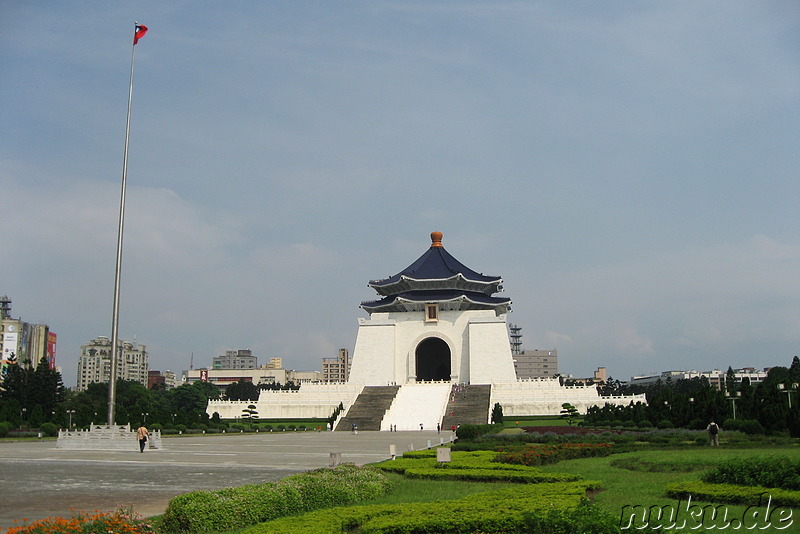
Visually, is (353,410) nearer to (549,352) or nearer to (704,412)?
(704,412)

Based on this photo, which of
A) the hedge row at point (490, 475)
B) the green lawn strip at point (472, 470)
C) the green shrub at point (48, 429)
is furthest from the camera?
the green shrub at point (48, 429)

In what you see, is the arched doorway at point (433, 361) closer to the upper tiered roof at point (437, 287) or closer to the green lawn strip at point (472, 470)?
the upper tiered roof at point (437, 287)

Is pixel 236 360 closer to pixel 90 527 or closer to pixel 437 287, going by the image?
pixel 437 287

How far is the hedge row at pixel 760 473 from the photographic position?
828 centimetres

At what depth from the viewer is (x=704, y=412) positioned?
2406cm

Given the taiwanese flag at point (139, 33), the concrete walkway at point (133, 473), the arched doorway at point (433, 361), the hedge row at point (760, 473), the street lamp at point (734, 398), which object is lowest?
the concrete walkway at point (133, 473)

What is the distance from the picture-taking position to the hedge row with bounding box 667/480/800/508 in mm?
7758

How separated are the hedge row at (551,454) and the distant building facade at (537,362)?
130559 mm

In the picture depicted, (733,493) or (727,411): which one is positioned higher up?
(727,411)

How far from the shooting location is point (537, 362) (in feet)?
486

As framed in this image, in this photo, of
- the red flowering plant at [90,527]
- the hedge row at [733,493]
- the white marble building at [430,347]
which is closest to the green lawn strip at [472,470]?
the hedge row at [733,493]

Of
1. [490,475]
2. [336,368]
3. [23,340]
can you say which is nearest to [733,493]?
[490,475]

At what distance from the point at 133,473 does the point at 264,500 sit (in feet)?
20.2

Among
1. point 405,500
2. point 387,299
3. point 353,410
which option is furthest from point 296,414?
point 405,500
